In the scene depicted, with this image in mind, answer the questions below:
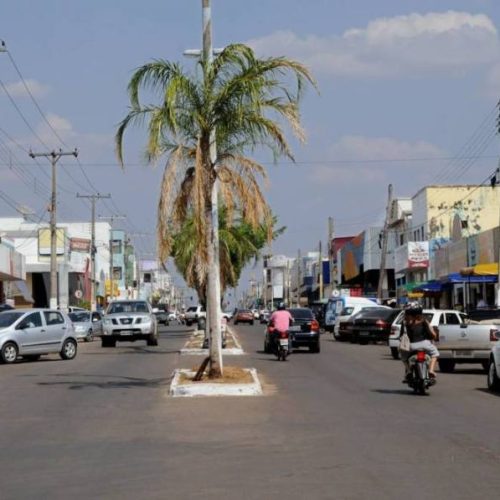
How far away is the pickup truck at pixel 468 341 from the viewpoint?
85.4 feet

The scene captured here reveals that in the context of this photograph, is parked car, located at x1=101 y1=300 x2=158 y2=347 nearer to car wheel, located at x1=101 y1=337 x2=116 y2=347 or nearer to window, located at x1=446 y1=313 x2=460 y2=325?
car wheel, located at x1=101 y1=337 x2=116 y2=347

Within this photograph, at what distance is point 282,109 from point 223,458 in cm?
1058

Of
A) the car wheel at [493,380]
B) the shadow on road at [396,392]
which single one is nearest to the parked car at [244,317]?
the shadow on road at [396,392]

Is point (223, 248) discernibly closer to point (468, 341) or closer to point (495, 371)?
point (468, 341)

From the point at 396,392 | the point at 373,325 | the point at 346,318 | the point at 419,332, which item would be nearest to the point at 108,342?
the point at 373,325

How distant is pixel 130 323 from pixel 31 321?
10413mm

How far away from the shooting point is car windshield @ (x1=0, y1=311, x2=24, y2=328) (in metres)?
31.6

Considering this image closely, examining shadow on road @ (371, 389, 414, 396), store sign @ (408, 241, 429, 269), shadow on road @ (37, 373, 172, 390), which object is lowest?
shadow on road @ (371, 389, 414, 396)

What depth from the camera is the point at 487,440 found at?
516 inches

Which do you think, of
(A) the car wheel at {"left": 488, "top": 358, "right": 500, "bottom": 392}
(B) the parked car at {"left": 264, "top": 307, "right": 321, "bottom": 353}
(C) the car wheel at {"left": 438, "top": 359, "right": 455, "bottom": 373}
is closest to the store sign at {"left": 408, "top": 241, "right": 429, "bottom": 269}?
(B) the parked car at {"left": 264, "top": 307, "right": 321, "bottom": 353}

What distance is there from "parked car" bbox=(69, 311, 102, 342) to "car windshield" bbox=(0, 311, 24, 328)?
17562mm

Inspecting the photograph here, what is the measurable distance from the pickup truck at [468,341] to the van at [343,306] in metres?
22.7

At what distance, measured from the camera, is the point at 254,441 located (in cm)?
1306

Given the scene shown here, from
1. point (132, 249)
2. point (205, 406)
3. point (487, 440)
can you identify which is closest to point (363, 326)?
point (205, 406)
